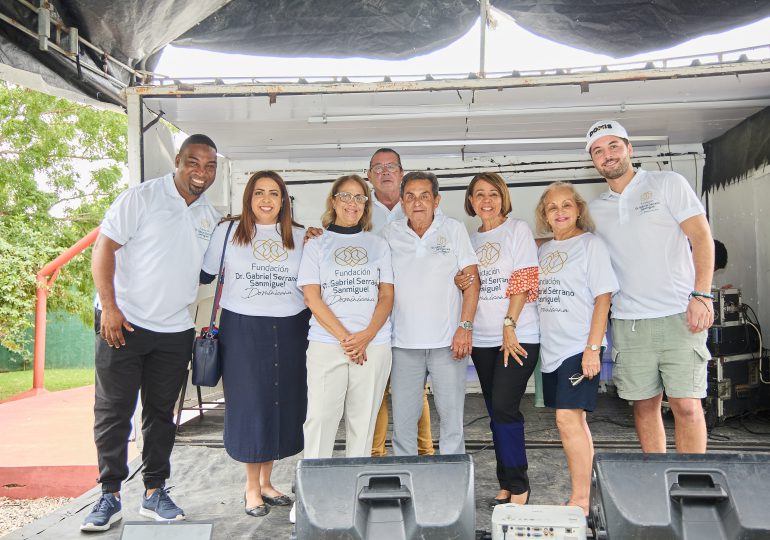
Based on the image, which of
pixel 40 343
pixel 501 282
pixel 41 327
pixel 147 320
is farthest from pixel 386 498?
pixel 41 327

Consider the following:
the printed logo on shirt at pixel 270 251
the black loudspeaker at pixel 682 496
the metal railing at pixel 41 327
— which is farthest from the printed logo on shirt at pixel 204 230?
the metal railing at pixel 41 327

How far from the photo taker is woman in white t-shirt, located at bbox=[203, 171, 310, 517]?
2.79m

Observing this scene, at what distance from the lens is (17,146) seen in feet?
33.6

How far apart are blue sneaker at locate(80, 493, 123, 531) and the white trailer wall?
5.04 metres

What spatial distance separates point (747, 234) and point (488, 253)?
11.5 feet

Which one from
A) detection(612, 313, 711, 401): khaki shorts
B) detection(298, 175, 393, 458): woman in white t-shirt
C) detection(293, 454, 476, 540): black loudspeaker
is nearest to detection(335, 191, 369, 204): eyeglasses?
detection(298, 175, 393, 458): woman in white t-shirt

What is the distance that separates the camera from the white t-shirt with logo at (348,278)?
105 inches

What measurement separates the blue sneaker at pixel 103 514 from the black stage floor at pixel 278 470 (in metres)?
0.04

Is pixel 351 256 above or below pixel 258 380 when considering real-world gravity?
above

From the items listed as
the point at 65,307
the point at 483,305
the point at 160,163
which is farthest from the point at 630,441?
the point at 65,307

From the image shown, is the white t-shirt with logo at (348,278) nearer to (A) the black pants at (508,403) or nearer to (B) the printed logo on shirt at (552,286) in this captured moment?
(A) the black pants at (508,403)

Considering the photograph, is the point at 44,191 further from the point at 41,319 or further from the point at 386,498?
the point at 386,498

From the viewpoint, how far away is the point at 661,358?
8.95ft

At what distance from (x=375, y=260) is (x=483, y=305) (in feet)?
1.84
